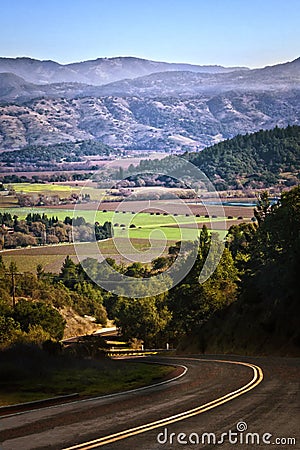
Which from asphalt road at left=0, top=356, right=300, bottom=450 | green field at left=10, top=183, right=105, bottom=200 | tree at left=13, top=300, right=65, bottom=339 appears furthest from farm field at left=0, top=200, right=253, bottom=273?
asphalt road at left=0, top=356, right=300, bottom=450

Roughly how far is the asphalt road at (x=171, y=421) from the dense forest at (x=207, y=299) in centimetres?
1673

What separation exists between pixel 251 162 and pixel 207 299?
115m

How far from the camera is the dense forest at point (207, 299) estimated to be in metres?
39.2

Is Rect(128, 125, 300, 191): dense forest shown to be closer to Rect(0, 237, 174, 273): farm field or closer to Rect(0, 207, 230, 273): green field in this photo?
Rect(0, 207, 230, 273): green field

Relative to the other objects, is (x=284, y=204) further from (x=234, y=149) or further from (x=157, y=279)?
(x=234, y=149)

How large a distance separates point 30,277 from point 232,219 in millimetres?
42988

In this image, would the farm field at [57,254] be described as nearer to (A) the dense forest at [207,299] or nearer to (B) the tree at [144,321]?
(A) the dense forest at [207,299]

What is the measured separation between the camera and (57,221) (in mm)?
137750

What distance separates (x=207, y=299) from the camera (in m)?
61.8

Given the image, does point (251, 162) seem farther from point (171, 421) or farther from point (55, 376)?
point (171, 421)

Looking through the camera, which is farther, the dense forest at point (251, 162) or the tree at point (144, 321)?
the dense forest at point (251, 162)

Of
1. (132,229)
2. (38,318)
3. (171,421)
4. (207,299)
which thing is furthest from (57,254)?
(171,421)

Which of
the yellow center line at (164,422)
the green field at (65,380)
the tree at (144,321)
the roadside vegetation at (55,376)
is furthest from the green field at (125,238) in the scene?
the yellow center line at (164,422)

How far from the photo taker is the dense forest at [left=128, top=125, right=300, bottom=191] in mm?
161125
